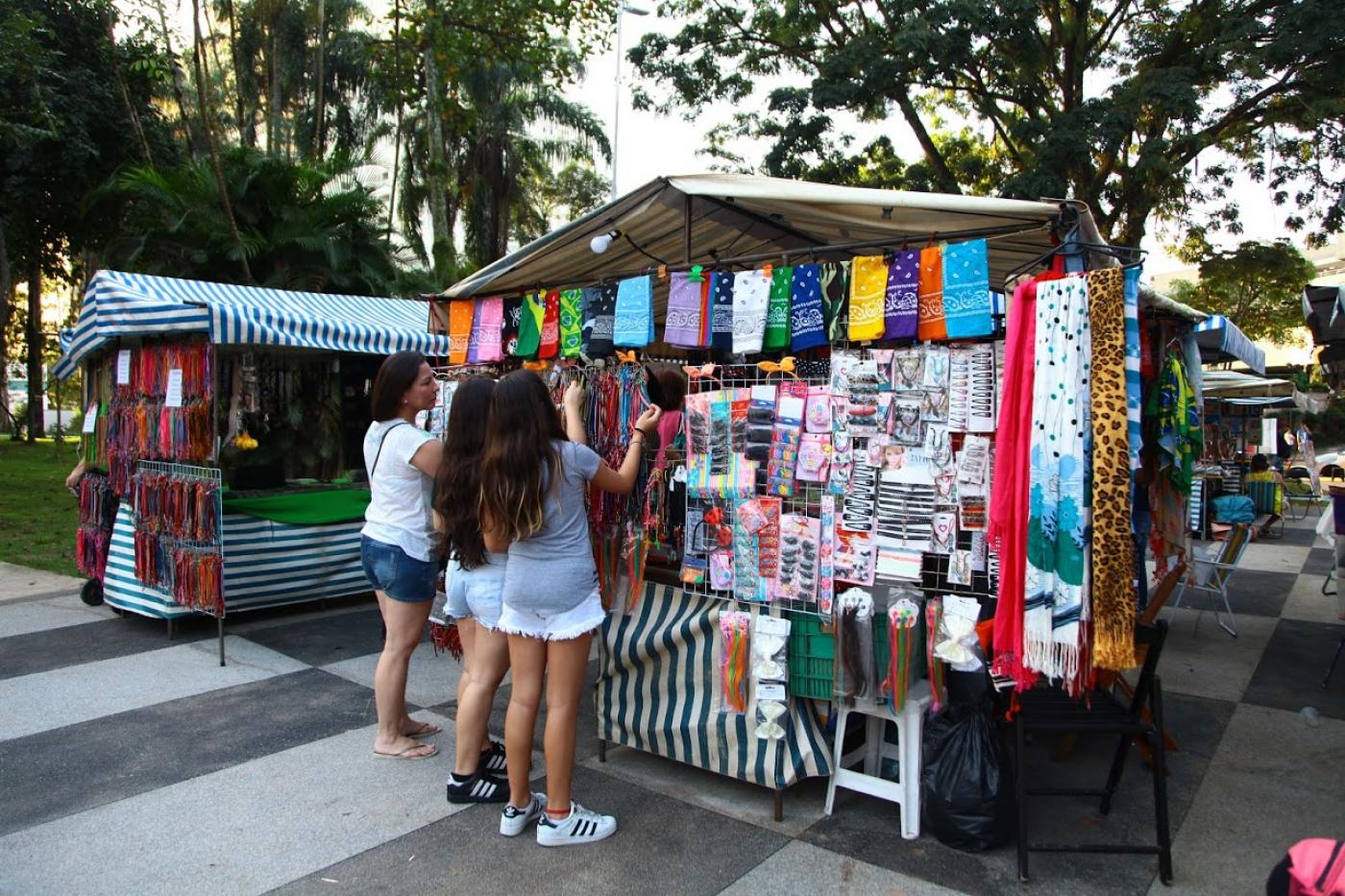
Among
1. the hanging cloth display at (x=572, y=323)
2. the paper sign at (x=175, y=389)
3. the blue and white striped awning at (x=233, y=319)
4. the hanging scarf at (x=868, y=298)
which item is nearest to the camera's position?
the hanging scarf at (x=868, y=298)

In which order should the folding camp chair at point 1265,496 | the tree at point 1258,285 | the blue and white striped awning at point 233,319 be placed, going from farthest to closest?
the tree at point 1258,285
the folding camp chair at point 1265,496
the blue and white striped awning at point 233,319

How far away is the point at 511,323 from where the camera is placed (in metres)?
4.44

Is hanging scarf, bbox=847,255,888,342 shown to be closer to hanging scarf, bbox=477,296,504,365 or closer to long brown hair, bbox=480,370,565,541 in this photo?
long brown hair, bbox=480,370,565,541

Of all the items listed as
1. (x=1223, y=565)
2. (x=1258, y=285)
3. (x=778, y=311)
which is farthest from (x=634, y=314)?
(x=1258, y=285)

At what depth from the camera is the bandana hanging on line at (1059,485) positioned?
2730 millimetres

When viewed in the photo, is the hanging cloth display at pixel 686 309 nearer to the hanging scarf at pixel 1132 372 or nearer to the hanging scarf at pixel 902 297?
the hanging scarf at pixel 902 297

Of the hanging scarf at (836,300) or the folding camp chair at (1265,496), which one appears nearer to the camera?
the hanging scarf at (836,300)

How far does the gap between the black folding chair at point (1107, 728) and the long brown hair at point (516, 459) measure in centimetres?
187

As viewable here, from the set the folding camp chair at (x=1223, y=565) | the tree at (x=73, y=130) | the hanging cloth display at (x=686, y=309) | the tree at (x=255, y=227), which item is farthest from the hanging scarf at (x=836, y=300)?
the tree at (x=73, y=130)

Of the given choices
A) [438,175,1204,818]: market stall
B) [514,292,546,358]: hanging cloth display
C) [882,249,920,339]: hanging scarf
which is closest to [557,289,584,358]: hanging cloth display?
[438,175,1204,818]: market stall

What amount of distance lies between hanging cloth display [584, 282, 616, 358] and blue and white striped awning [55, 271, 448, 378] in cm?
239

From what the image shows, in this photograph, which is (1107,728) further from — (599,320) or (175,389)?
(175,389)

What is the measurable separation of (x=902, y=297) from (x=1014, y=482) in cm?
77

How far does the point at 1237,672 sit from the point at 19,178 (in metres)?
16.5
